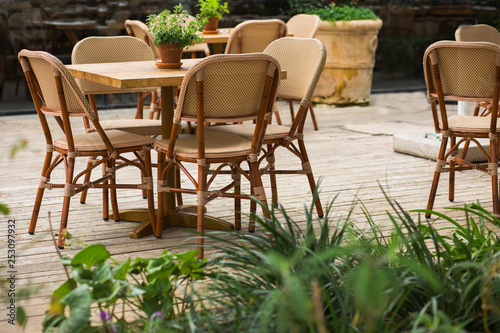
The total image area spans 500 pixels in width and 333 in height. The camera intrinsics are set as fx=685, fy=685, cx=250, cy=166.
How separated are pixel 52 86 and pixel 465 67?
2.13 meters

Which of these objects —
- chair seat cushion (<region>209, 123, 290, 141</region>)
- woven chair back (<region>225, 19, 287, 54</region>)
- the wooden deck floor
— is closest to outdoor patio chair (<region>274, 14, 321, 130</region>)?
the wooden deck floor

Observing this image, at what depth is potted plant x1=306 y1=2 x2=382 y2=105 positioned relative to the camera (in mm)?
8164

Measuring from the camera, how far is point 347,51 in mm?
8211

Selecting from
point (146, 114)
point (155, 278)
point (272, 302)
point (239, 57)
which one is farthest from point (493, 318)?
point (146, 114)

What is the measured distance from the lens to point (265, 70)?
10.2 feet

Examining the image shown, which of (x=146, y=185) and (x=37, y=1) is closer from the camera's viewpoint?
(x=146, y=185)

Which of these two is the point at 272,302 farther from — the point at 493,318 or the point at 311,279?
the point at 493,318

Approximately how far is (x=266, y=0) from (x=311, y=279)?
7.40 m

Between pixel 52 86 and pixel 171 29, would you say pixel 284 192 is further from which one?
pixel 52 86

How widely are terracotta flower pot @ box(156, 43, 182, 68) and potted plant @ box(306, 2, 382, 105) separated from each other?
482 cm

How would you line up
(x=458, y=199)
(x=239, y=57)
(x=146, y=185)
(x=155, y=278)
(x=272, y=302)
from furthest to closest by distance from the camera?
(x=458, y=199), (x=146, y=185), (x=239, y=57), (x=155, y=278), (x=272, y=302)

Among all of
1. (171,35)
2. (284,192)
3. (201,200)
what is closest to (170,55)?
(171,35)

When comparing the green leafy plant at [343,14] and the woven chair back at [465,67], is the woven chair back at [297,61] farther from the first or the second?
the green leafy plant at [343,14]

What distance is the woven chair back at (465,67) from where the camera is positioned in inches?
140
